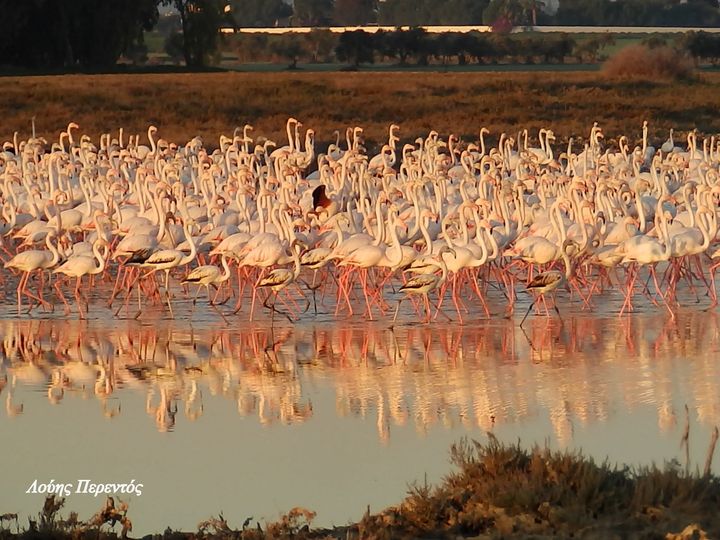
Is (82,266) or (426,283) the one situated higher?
(82,266)

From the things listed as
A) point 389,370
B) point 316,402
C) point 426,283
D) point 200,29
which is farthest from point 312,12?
point 316,402

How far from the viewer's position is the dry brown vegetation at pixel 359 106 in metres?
32.4

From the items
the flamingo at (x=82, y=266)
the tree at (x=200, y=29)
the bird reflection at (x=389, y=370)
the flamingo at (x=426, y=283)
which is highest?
the tree at (x=200, y=29)

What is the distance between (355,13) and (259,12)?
18071mm

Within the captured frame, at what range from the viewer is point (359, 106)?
35062 mm

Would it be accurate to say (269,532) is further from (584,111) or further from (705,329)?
(584,111)

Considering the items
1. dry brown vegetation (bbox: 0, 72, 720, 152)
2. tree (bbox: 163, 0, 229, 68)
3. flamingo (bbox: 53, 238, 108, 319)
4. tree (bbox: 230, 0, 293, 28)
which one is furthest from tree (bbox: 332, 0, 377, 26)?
flamingo (bbox: 53, 238, 108, 319)

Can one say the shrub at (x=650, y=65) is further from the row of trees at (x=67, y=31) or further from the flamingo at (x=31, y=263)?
the flamingo at (x=31, y=263)

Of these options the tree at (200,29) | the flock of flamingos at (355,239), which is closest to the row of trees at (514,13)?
the tree at (200,29)

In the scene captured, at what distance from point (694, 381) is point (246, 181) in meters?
8.65

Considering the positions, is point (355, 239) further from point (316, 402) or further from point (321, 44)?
point (321, 44)

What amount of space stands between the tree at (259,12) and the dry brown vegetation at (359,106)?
420ft

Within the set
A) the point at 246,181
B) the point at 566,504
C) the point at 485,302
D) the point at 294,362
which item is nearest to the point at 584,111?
the point at 246,181

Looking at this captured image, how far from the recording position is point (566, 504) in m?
6.86
